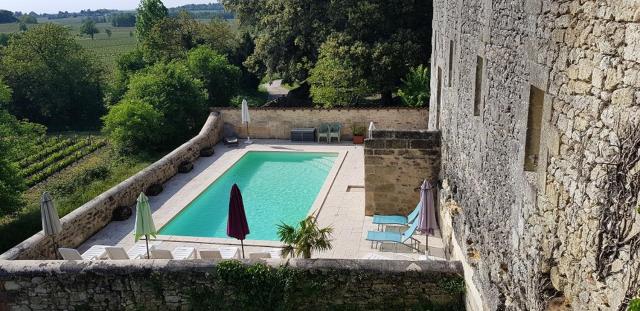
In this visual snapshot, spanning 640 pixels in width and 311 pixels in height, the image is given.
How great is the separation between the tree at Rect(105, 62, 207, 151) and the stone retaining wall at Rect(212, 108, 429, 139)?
140 cm

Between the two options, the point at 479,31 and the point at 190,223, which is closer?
the point at 479,31

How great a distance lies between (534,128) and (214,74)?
21.9 metres

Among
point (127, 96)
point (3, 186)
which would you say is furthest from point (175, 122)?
point (3, 186)

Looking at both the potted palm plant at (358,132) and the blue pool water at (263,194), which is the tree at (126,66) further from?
the potted palm plant at (358,132)

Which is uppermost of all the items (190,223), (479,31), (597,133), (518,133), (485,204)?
(479,31)

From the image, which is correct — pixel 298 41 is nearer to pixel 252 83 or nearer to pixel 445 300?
pixel 252 83

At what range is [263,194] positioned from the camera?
50.9 feet

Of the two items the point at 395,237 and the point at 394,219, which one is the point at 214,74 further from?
the point at 395,237

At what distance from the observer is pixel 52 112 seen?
3288 centimetres

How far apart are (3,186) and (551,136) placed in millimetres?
13458

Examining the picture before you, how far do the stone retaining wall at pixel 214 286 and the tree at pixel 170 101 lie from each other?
12.4 metres

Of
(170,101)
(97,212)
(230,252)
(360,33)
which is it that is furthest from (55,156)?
(230,252)

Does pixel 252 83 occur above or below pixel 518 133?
below

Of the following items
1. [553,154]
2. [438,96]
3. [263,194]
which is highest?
[553,154]
